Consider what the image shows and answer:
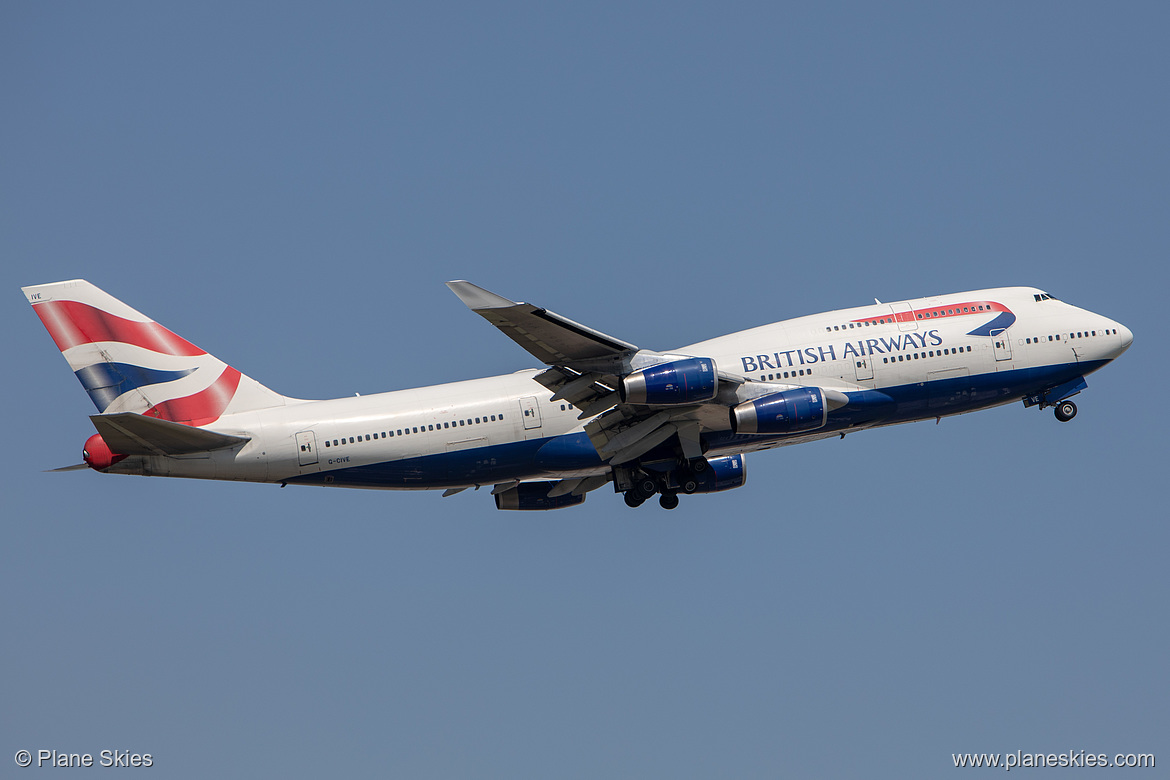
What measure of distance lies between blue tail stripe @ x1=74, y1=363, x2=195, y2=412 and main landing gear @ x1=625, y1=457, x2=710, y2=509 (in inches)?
627

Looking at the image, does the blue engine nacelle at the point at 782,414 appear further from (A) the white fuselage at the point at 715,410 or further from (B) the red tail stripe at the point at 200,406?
(B) the red tail stripe at the point at 200,406

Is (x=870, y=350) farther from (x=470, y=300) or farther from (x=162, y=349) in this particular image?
(x=162, y=349)

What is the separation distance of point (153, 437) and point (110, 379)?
4369 mm

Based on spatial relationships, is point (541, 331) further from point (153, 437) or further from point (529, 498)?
point (153, 437)

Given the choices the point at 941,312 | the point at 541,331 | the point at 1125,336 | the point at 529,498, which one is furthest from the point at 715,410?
the point at 1125,336

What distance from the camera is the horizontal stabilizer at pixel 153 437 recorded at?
104 ft

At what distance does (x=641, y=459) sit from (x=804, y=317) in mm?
7448

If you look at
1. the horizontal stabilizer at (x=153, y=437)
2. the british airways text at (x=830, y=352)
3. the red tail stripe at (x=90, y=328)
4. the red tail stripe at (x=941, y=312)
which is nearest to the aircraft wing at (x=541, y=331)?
the british airways text at (x=830, y=352)


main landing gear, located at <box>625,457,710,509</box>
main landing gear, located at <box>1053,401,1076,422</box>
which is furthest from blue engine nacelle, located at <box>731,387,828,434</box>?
main landing gear, located at <box>1053,401,1076,422</box>

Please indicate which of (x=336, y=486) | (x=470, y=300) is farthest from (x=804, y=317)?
(x=336, y=486)

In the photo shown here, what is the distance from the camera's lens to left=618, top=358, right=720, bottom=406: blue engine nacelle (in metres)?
32.2

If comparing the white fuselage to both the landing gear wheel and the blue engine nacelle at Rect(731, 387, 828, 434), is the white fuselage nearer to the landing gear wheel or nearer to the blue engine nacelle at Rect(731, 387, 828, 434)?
the blue engine nacelle at Rect(731, 387, 828, 434)

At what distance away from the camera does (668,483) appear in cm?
3788

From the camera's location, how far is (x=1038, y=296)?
39531mm
